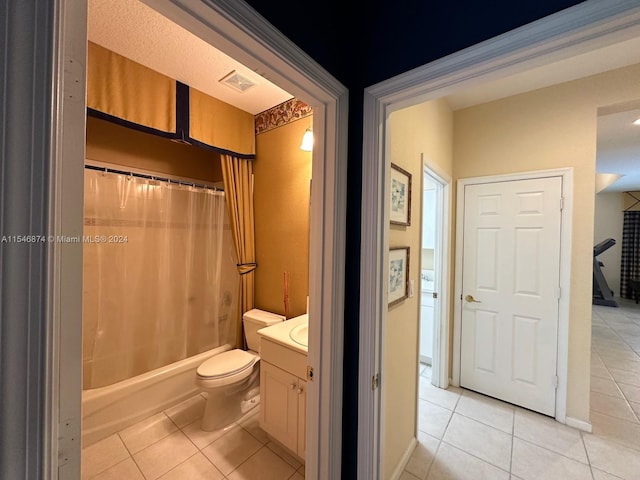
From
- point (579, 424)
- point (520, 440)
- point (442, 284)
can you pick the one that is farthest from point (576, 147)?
point (520, 440)

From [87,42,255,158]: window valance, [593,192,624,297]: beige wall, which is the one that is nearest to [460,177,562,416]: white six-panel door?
[87,42,255,158]: window valance

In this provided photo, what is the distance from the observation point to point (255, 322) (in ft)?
7.82

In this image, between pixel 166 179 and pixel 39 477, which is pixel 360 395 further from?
pixel 166 179

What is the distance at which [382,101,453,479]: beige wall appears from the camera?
1.43 meters

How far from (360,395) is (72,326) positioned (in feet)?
3.29

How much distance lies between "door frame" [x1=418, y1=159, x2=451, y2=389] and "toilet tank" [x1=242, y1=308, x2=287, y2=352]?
58.3 inches

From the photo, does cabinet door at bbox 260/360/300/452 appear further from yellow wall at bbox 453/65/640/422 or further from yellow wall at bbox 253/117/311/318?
yellow wall at bbox 453/65/640/422

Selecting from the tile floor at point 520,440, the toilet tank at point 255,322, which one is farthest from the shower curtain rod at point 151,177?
the tile floor at point 520,440

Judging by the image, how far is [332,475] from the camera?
1077mm

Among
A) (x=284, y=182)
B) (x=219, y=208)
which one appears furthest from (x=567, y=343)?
(x=219, y=208)

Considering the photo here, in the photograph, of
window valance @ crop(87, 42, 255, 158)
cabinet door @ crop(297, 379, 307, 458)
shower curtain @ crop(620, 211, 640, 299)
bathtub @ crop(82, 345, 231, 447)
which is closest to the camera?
cabinet door @ crop(297, 379, 307, 458)

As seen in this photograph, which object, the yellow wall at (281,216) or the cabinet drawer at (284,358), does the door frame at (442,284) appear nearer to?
the yellow wall at (281,216)

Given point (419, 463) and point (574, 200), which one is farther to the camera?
point (574, 200)

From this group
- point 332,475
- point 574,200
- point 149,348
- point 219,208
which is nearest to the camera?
point 332,475
